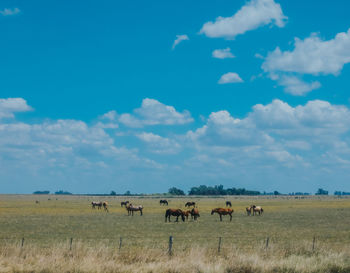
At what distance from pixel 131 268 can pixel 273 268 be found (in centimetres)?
569

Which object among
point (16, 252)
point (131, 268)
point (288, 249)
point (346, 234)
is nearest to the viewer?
point (131, 268)

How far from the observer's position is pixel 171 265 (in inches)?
630

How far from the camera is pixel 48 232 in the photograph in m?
31.6

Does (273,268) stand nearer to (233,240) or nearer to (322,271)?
(322,271)

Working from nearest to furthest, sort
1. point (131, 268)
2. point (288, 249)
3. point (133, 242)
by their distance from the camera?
1. point (131, 268)
2. point (288, 249)
3. point (133, 242)

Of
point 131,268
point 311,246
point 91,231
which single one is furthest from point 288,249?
point 91,231

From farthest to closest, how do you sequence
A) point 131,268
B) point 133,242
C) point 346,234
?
1. point 346,234
2. point 133,242
3. point 131,268

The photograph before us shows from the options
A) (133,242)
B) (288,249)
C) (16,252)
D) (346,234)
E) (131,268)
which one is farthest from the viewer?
(346,234)

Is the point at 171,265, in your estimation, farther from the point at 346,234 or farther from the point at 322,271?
the point at 346,234

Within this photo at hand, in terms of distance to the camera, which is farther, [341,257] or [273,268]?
[341,257]

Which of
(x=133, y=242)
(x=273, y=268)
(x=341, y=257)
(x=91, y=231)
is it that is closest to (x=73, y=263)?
(x=273, y=268)

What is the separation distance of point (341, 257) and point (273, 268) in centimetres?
384

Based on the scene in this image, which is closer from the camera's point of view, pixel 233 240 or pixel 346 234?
pixel 233 240

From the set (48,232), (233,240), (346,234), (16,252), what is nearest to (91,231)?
(48,232)
